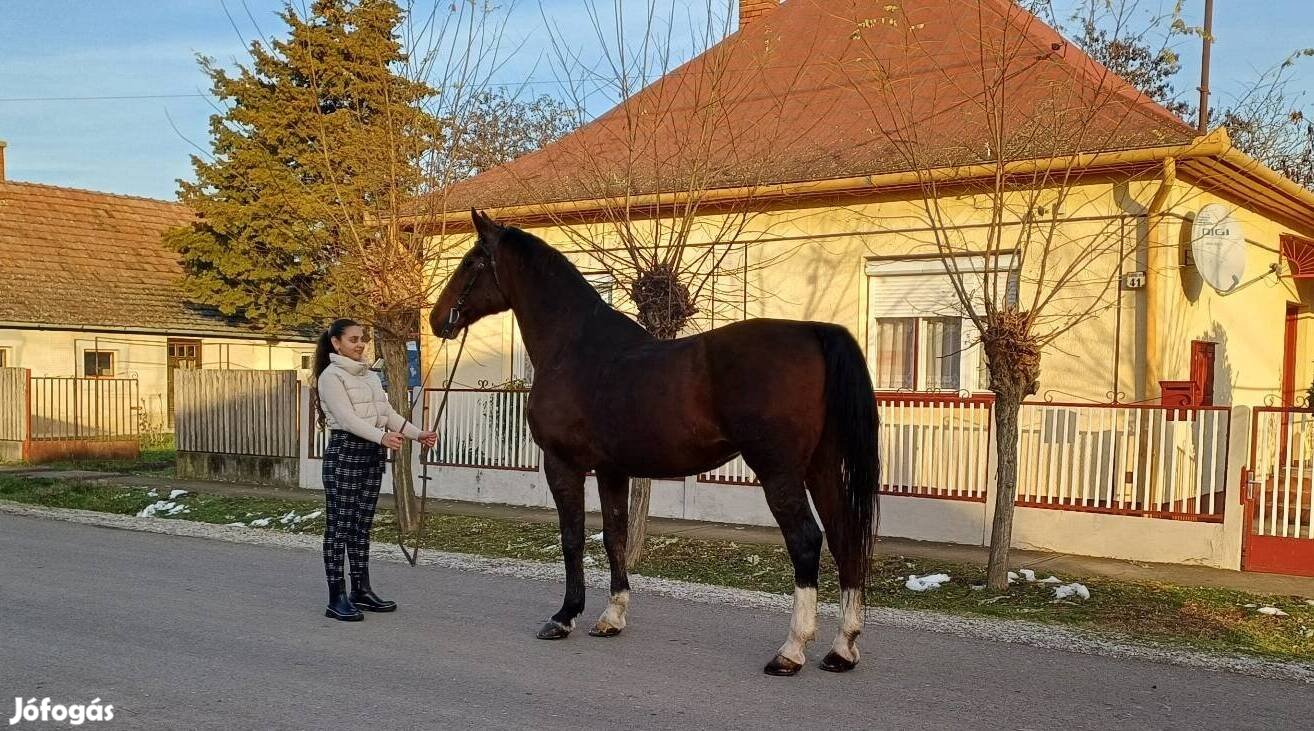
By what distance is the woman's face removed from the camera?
23.1 ft

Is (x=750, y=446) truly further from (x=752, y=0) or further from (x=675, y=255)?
(x=752, y=0)

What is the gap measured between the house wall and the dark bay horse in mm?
21742

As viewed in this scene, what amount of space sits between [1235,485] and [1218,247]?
3422mm

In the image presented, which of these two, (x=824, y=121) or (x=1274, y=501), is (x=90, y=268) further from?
(x=1274, y=501)

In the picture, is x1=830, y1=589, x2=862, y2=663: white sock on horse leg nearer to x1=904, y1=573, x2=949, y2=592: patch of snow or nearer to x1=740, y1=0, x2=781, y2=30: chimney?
x1=904, y1=573, x2=949, y2=592: patch of snow

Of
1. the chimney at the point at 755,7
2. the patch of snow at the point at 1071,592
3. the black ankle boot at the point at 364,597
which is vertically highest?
the chimney at the point at 755,7

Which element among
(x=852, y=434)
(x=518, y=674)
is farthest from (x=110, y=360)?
(x=852, y=434)

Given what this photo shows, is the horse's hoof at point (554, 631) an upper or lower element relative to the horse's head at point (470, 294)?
lower

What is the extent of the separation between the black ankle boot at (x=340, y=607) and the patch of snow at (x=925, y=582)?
4079 mm

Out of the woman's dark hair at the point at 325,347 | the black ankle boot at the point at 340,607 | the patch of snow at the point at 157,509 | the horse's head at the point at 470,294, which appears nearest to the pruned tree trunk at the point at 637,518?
the horse's head at the point at 470,294

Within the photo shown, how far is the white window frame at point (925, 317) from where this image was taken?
489 inches

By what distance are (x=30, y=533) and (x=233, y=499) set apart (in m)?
3.03

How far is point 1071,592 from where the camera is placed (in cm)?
800

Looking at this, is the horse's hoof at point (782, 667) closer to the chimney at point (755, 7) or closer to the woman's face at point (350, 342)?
the woman's face at point (350, 342)
